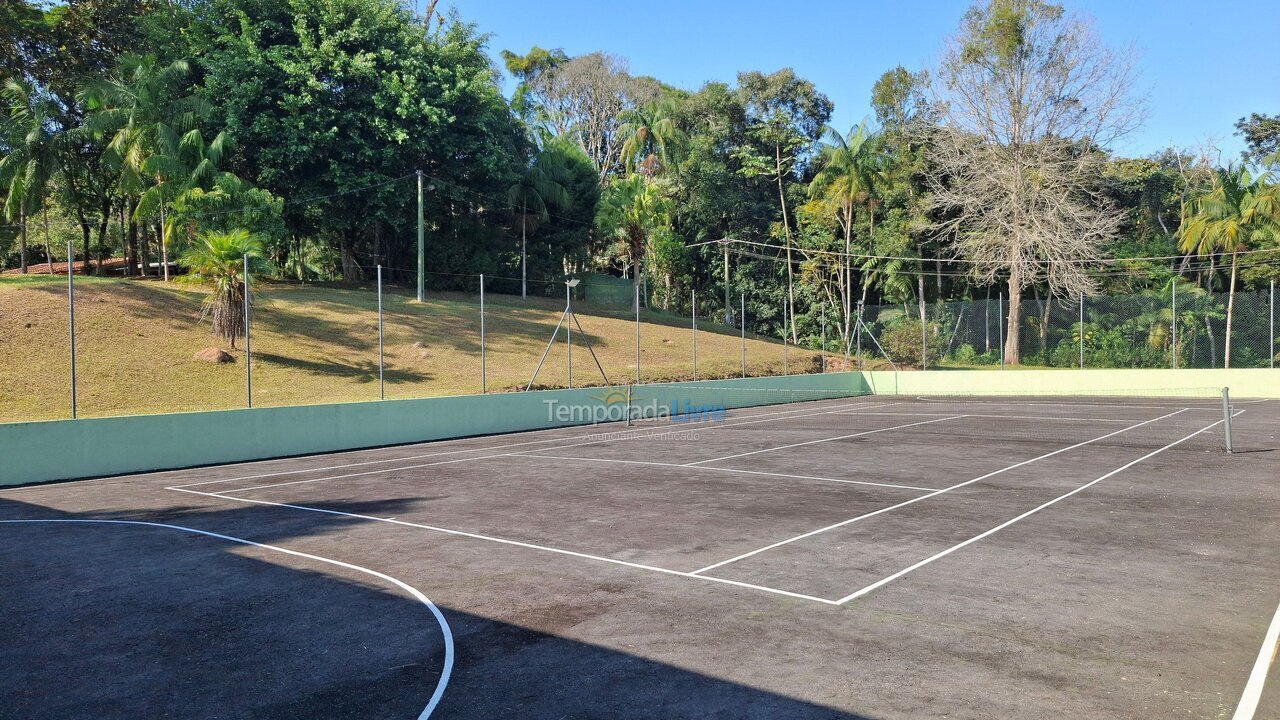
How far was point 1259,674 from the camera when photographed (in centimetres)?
592

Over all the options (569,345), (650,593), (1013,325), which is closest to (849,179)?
(1013,325)

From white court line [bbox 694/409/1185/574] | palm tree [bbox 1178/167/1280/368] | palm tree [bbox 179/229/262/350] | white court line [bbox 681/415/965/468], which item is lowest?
white court line [bbox 681/415/965/468]

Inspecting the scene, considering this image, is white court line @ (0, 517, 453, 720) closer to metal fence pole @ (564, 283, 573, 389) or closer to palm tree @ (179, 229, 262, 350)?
metal fence pole @ (564, 283, 573, 389)

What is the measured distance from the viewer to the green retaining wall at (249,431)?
1605 cm

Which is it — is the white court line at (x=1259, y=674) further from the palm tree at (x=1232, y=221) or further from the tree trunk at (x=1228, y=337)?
the palm tree at (x=1232, y=221)

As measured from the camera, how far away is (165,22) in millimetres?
39000

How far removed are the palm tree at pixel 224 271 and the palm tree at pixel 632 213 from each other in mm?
25180

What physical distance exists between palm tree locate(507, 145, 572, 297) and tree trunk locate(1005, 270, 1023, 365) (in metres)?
25.2

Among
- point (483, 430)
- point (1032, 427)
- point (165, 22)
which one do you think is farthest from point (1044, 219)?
point (165, 22)

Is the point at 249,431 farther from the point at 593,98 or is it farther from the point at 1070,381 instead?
the point at 593,98

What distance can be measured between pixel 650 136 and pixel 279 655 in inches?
2185

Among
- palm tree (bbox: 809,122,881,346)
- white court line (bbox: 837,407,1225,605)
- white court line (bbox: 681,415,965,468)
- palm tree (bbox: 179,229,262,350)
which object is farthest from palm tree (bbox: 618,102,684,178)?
white court line (bbox: 837,407,1225,605)

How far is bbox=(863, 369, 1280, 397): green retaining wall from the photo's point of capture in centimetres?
3428

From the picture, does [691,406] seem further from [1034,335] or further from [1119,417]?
[1034,335]
